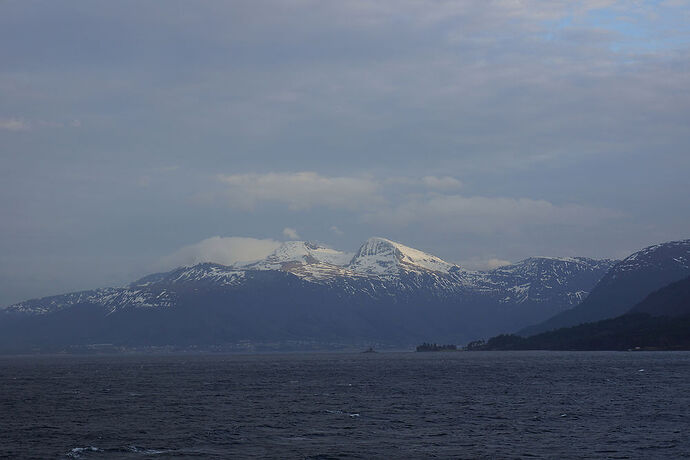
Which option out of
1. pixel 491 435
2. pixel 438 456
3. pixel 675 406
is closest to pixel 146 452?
pixel 438 456

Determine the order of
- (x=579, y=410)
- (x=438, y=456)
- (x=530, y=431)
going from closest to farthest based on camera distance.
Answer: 1. (x=438, y=456)
2. (x=530, y=431)
3. (x=579, y=410)

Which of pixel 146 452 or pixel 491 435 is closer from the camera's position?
pixel 146 452

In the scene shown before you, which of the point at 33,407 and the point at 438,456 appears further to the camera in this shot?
the point at 33,407

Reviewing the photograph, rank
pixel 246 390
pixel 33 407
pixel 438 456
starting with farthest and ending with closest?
pixel 246 390 < pixel 33 407 < pixel 438 456

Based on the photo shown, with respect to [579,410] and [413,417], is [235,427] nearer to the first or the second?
[413,417]

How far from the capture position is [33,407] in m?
154

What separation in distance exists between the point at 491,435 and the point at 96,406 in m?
76.5

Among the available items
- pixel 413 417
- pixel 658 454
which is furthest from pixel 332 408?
pixel 658 454

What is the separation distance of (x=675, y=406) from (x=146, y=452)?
291 feet

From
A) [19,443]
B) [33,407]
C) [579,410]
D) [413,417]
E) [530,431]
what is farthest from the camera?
[33,407]

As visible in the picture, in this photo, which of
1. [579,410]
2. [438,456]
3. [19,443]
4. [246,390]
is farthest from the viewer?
[246,390]

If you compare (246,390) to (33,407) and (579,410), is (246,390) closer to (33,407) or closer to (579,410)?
(33,407)

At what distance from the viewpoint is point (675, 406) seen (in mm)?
142500

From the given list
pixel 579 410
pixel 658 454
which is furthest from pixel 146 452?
pixel 579 410
